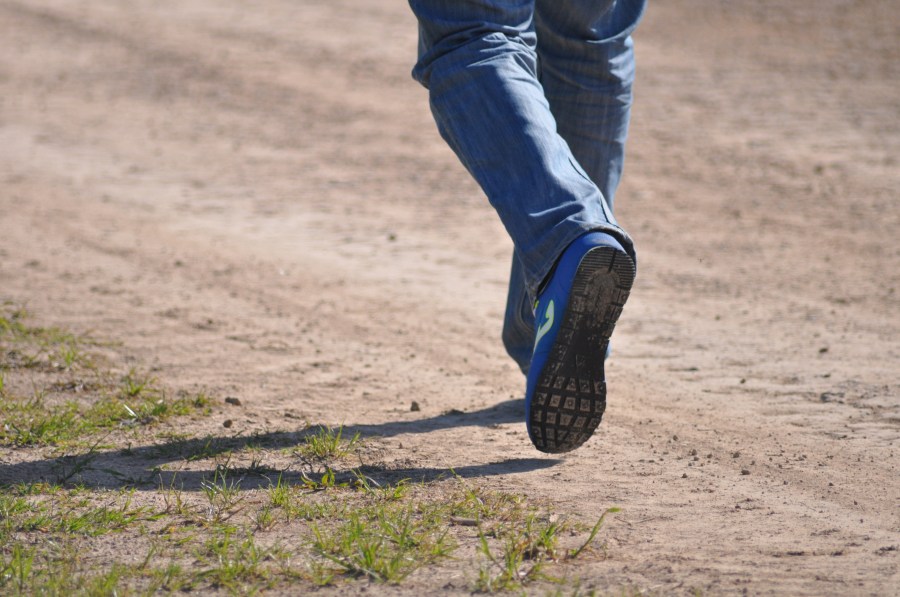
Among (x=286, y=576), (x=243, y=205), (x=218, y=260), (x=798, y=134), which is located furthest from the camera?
(x=798, y=134)

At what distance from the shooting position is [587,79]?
3.09m

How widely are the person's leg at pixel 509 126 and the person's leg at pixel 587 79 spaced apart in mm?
413

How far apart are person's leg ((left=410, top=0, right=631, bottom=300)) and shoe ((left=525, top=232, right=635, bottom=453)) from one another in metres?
0.05

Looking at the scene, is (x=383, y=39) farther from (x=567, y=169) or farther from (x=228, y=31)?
(x=567, y=169)

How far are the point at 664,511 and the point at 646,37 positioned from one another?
398 inches

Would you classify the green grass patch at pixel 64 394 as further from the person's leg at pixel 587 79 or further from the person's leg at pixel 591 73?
the person's leg at pixel 591 73

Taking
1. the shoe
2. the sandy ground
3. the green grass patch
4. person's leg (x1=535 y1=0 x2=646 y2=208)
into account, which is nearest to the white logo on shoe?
the shoe

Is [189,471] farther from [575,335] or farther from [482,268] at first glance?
[482,268]

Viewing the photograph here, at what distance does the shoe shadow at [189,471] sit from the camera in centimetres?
270

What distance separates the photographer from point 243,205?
21.6ft

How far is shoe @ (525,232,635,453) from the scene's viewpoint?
Result: 2.29 metres

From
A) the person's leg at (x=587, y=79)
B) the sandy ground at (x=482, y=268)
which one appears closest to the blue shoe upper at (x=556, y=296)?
the sandy ground at (x=482, y=268)

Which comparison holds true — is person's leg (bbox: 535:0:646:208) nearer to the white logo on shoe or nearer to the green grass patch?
the white logo on shoe

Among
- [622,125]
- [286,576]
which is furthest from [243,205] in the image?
[286,576]
